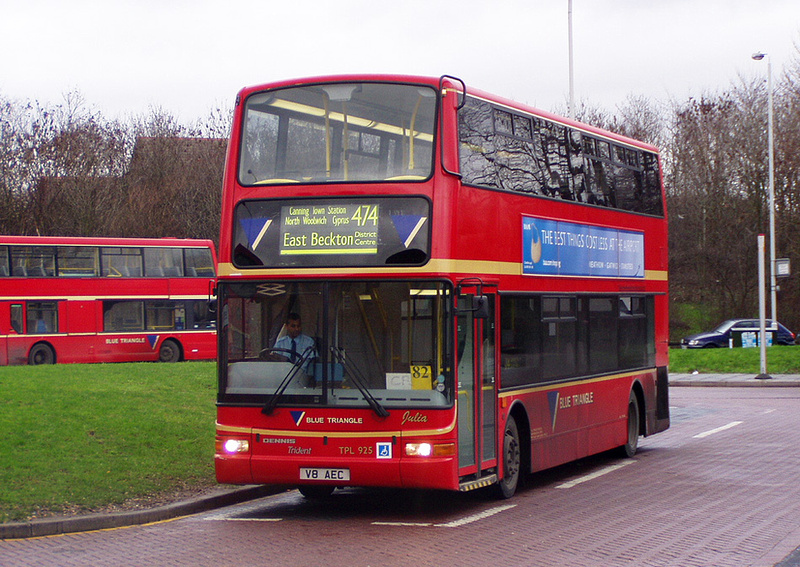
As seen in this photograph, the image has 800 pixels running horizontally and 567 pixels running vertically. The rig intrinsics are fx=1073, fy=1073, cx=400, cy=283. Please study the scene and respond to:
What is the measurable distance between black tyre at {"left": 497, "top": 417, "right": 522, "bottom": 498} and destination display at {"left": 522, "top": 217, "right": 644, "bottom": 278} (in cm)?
186

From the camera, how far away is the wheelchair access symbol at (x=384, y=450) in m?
10.4

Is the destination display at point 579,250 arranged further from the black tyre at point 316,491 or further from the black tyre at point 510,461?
the black tyre at point 316,491

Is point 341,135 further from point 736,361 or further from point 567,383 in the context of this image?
point 736,361

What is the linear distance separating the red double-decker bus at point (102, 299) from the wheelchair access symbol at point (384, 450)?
22.3m

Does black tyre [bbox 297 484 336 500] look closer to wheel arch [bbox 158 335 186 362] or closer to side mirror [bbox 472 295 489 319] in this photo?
side mirror [bbox 472 295 489 319]

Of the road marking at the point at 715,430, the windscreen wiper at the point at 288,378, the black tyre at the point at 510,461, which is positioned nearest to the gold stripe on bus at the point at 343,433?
the windscreen wiper at the point at 288,378

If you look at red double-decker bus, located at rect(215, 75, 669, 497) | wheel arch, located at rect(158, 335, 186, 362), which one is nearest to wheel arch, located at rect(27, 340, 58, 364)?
wheel arch, located at rect(158, 335, 186, 362)

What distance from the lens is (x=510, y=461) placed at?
12180mm

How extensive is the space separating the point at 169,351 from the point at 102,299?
3.13m

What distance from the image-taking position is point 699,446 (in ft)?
56.6

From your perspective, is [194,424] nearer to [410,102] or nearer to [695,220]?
[410,102]

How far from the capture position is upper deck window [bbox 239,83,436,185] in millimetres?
10680

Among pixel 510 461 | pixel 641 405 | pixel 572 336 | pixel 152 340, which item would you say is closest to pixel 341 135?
pixel 510 461

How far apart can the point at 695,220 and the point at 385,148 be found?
42932mm
